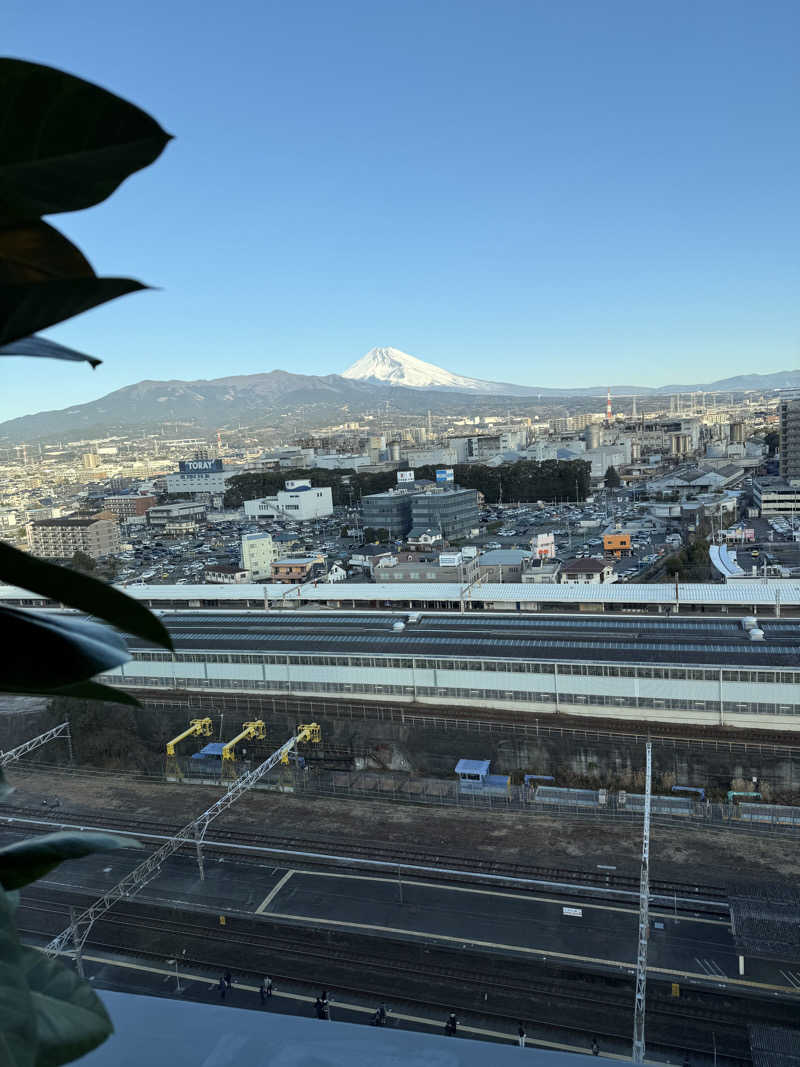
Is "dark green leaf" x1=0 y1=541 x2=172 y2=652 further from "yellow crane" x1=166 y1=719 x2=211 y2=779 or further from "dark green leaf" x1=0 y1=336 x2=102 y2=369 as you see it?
"yellow crane" x1=166 y1=719 x2=211 y2=779

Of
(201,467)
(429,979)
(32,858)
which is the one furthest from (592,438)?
(32,858)

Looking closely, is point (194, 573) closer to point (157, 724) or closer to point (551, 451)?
point (157, 724)

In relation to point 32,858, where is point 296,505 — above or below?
below

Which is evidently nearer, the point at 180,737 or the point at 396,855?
the point at 396,855

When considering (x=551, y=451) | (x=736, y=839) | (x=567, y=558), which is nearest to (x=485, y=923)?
(x=736, y=839)

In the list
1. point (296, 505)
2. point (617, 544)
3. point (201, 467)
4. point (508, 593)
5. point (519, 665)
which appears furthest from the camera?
point (201, 467)

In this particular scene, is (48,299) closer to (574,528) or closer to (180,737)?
(180,737)
